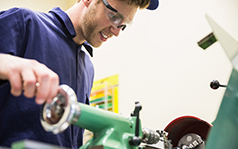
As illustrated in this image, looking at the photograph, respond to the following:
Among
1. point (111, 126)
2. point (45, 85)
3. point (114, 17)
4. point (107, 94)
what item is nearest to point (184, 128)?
point (111, 126)

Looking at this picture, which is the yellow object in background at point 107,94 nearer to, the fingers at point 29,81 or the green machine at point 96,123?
the green machine at point 96,123

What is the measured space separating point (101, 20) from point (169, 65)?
5.55 ft

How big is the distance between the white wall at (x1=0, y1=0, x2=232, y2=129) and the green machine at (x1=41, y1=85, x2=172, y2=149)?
5.51 ft

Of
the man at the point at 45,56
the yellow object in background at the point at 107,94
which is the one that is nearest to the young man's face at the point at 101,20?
the man at the point at 45,56

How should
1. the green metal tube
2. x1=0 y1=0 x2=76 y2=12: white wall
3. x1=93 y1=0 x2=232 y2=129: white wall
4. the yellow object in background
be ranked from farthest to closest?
1. x1=0 y1=0 x2=76 y2=12: white wall
2. the yellow object in background
3. x1=93 y1=0 x2=232 y2=129: white wall
4. the green metal tube

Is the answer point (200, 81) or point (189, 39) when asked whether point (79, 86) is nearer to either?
point (200, 81)

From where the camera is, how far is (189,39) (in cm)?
297

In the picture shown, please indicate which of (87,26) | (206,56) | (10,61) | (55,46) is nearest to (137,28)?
(206,56)

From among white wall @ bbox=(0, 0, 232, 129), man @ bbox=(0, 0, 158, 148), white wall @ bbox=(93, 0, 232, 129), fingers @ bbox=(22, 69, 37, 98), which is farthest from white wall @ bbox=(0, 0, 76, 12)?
fingers @ bbox=(22, 69, 37, 98)

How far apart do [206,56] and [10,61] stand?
239 centimetres

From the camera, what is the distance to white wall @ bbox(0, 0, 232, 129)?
2658mm

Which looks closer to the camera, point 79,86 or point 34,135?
point 34,135

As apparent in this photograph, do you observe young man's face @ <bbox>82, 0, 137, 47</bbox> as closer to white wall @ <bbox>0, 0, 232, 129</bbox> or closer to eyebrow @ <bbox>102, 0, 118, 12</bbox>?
eyebrow @ <bbox>102, 0, 118, 12</bbox>

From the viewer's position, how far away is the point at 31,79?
0.67 metres
